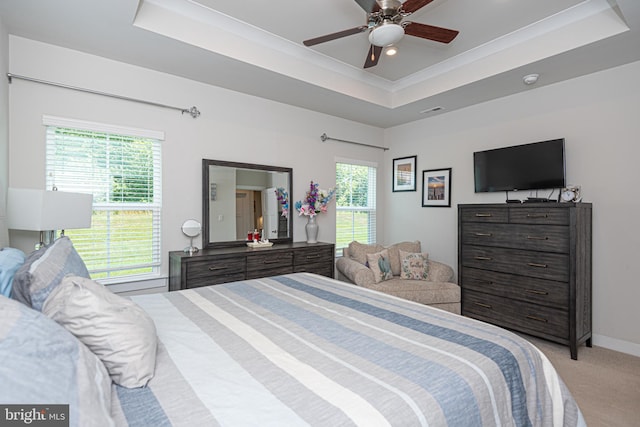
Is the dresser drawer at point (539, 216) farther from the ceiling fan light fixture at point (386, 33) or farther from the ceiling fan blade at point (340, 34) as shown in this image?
the ceiling fan blade at point (340, 34)

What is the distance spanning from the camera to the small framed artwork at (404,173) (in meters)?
4.84

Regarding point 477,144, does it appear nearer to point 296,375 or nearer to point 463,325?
point 463,325

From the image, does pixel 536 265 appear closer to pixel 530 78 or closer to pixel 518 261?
pixel 518 261

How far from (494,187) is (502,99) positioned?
3.52 ft

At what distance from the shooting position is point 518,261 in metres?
3.23

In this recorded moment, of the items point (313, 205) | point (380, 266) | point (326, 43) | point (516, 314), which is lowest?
point (516, 314)

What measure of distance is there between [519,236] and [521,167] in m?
0.87

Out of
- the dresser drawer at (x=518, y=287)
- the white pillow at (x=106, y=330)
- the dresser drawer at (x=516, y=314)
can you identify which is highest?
the white pillow at (x=106, y=330)

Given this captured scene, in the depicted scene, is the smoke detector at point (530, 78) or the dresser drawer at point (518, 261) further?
Answer: the smoke detector at point (530, 78)

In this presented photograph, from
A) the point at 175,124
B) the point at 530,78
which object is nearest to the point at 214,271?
the point at 175,124

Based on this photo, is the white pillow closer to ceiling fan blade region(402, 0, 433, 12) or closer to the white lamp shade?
the white lamp shade

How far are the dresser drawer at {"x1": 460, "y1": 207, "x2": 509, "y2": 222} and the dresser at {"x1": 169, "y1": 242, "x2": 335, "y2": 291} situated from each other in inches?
63.2

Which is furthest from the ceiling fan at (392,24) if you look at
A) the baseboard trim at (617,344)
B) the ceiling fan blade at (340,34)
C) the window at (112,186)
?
the baseboard trim at (617,344)

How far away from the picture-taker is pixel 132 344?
1018 millimetres
